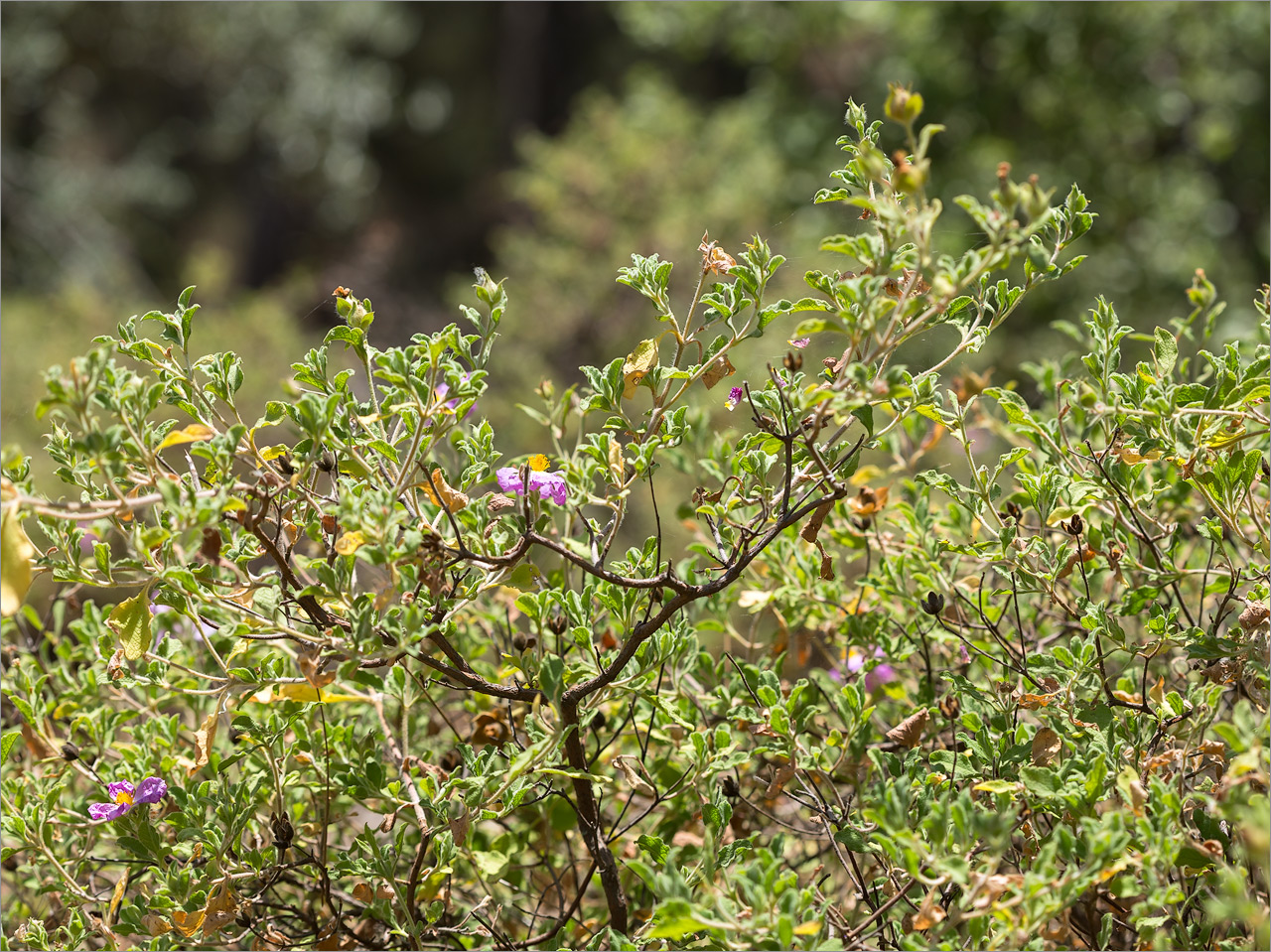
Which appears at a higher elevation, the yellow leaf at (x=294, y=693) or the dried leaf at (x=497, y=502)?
the dried leaf at (x=497, y=502)

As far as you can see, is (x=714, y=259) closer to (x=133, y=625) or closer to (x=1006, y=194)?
(x=1006, y=194)

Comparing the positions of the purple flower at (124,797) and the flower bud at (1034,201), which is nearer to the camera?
the flower bud at (1034,201)

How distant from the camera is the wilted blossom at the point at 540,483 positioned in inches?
37.8

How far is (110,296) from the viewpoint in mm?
8594

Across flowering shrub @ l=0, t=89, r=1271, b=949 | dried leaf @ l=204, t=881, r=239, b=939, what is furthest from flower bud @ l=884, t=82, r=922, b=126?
dried leaf @ l=204, t=881, r=239, b=939

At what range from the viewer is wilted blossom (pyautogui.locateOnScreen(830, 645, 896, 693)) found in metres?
1.16

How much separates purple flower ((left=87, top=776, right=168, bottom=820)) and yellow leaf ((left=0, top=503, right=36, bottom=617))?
0.33 metres

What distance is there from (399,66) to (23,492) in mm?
11562

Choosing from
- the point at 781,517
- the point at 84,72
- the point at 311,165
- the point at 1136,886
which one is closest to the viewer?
the point at 1136,886

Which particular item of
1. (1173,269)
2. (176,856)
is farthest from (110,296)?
(176,856)

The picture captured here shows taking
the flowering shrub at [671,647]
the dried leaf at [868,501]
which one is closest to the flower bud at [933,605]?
the flowering shrub at [671,647]

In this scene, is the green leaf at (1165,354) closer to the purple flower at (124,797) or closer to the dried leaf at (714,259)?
the dried leaf at (714,259)

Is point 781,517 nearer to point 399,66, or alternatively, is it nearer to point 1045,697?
point 1045,697

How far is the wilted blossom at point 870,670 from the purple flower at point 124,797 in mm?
742
